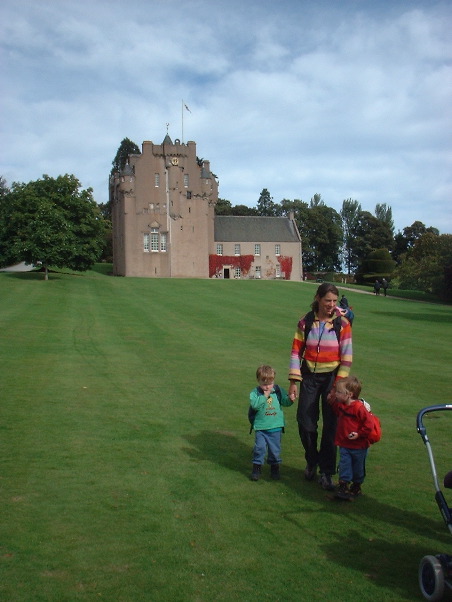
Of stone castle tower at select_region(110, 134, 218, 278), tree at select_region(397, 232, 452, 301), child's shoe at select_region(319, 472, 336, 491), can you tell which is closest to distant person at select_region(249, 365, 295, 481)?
child's shoe at select_region(319, 472, 336, 491)

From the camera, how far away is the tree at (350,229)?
122250 mm

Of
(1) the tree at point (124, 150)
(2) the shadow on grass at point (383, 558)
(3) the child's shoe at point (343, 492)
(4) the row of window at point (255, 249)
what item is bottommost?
(2) the shadow on grass at point (383, 558)

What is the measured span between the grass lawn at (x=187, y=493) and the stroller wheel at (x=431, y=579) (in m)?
0.15

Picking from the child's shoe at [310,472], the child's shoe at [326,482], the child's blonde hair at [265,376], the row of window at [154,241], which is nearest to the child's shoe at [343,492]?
the child's shoe at [326,482]

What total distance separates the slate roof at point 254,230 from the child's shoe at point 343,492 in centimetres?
7935

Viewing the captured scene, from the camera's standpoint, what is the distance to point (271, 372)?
782 cm

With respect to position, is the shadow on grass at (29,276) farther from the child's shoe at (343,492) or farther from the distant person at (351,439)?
the child's shoe at (343,492)

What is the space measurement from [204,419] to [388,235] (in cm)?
10676

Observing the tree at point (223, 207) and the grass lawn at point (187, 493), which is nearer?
the grass lawn at point (187, 493)

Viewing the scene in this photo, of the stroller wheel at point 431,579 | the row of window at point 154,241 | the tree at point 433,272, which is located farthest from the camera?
the row of window at point 154,241

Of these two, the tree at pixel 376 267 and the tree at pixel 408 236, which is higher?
the tree at pixel 408 236

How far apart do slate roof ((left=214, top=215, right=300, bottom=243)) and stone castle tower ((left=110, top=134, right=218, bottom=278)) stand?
8.34 m

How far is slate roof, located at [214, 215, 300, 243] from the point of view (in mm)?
86250

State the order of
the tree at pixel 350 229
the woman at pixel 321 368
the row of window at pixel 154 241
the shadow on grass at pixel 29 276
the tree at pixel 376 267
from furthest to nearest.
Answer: the tree at pixel 350 229, the tree at pixel 376 267, the row of window at pixel 154 241, the shadow on grass at pixel 29 276, the woman at pixel 321 368
